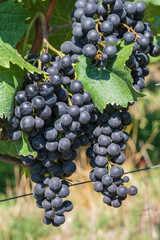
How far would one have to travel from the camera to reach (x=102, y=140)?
102 cm

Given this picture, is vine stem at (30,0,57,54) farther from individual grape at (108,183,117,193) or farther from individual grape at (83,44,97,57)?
individual grape at (108,183,117,193)

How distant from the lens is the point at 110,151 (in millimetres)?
1027

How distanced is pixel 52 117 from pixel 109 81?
20 centimetres

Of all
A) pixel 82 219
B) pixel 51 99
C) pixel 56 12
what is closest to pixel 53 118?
pixel 51 99

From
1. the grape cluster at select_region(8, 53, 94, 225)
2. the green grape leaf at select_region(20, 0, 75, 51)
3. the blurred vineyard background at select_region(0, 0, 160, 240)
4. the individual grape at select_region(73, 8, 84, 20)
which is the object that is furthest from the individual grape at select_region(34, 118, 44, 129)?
the blurred vineyard background at select_region(0, 0, 160, 240)

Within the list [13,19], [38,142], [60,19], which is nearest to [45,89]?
[38,142]

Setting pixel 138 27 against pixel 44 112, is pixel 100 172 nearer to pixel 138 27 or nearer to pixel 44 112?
pixel 44 112

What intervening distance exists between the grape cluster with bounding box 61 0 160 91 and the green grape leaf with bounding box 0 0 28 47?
187 mm

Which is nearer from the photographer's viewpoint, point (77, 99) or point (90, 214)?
point (77, 99)

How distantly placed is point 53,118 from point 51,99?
0.29 ft

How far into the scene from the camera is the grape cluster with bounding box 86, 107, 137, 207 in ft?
3.33

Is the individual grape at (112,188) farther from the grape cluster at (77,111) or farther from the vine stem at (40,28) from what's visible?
the vine stem at (40,28)

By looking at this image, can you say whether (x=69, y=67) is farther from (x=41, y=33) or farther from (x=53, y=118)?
(x=41, y=33)

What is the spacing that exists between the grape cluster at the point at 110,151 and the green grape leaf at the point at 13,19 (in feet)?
1.22
